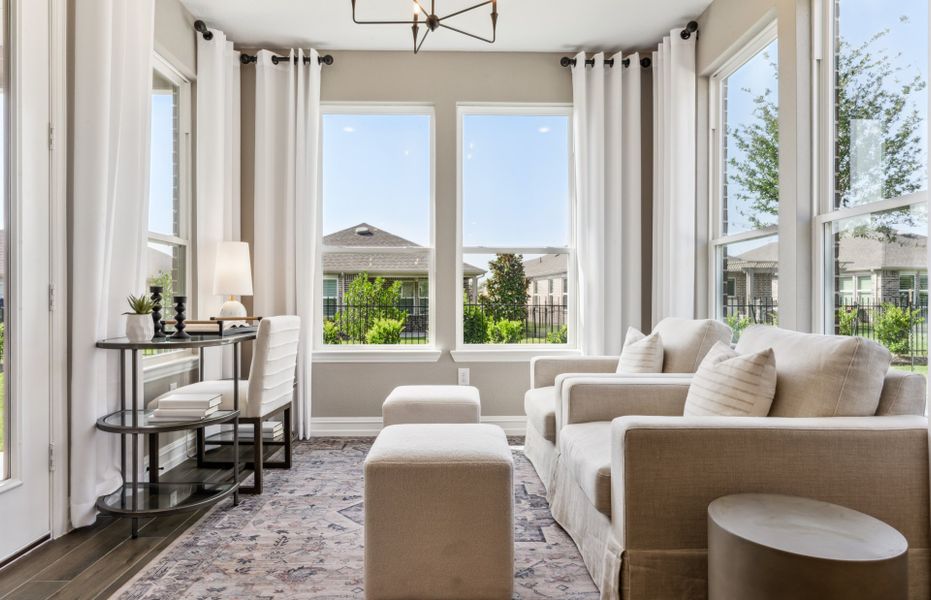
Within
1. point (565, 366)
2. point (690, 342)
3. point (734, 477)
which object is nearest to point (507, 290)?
point (565, 366)

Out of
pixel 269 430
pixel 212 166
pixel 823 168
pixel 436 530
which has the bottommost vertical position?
pixel 269 430

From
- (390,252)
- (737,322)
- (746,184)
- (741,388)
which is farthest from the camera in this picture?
(390,252)

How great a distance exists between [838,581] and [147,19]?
3.53 m

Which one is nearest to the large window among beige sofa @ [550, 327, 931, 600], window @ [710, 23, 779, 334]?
window @ [710, 23, 779, 334]

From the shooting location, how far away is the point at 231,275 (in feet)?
11.6

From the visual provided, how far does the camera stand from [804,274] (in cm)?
270

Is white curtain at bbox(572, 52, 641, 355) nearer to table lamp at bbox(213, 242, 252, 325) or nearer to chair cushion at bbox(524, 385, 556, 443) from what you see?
chair cushion at bbox(524, 385, 556, 443)

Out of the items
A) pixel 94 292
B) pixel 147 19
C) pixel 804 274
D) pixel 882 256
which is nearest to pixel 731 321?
pixel 804 274

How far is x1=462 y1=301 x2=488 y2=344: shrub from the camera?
421 centimetres

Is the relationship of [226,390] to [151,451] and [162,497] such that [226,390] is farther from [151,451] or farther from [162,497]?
[162,497]

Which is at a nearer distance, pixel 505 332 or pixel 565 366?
pixel 565 366

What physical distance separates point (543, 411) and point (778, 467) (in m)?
1.30

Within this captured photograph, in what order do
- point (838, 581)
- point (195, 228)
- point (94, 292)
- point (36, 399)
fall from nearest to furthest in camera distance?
point (838, 581) < point (36, 399) < point (94, 292) < point (195, 228)

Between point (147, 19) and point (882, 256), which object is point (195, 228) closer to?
point (147, 19)
